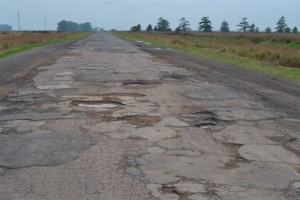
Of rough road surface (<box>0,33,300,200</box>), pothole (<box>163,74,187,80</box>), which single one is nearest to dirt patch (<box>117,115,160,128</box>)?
rough road surface (<box>0,33,300,200</box>)

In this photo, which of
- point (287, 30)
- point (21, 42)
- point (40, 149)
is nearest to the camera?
point (40, 149)

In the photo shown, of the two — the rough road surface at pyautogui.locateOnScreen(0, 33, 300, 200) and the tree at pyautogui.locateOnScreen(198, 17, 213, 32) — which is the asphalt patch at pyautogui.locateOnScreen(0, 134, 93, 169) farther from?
the tree at pyautogui.locateOnScreen(198, 17, 213, 32)

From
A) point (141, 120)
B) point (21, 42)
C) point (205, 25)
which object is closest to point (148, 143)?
point (141, 120)

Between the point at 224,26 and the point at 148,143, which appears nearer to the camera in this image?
the point at 148,143

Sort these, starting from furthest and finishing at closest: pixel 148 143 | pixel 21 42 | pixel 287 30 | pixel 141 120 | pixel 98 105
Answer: pixel 287 30 < pixel 21 42 < pixel 98 105 < pixel 141 120 < pixel 148 143

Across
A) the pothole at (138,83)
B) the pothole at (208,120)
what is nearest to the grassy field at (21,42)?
the pothole at (138,83)

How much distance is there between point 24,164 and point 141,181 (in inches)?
54.7

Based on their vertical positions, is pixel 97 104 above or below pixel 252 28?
below

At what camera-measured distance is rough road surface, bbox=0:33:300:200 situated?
3.87 m

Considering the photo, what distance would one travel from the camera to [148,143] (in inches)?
209

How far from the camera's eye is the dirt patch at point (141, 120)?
20.8 ft

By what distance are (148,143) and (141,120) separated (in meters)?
1.31

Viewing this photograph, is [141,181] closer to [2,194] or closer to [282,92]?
[2,194]

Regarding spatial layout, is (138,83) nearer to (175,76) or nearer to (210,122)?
(175,76)
